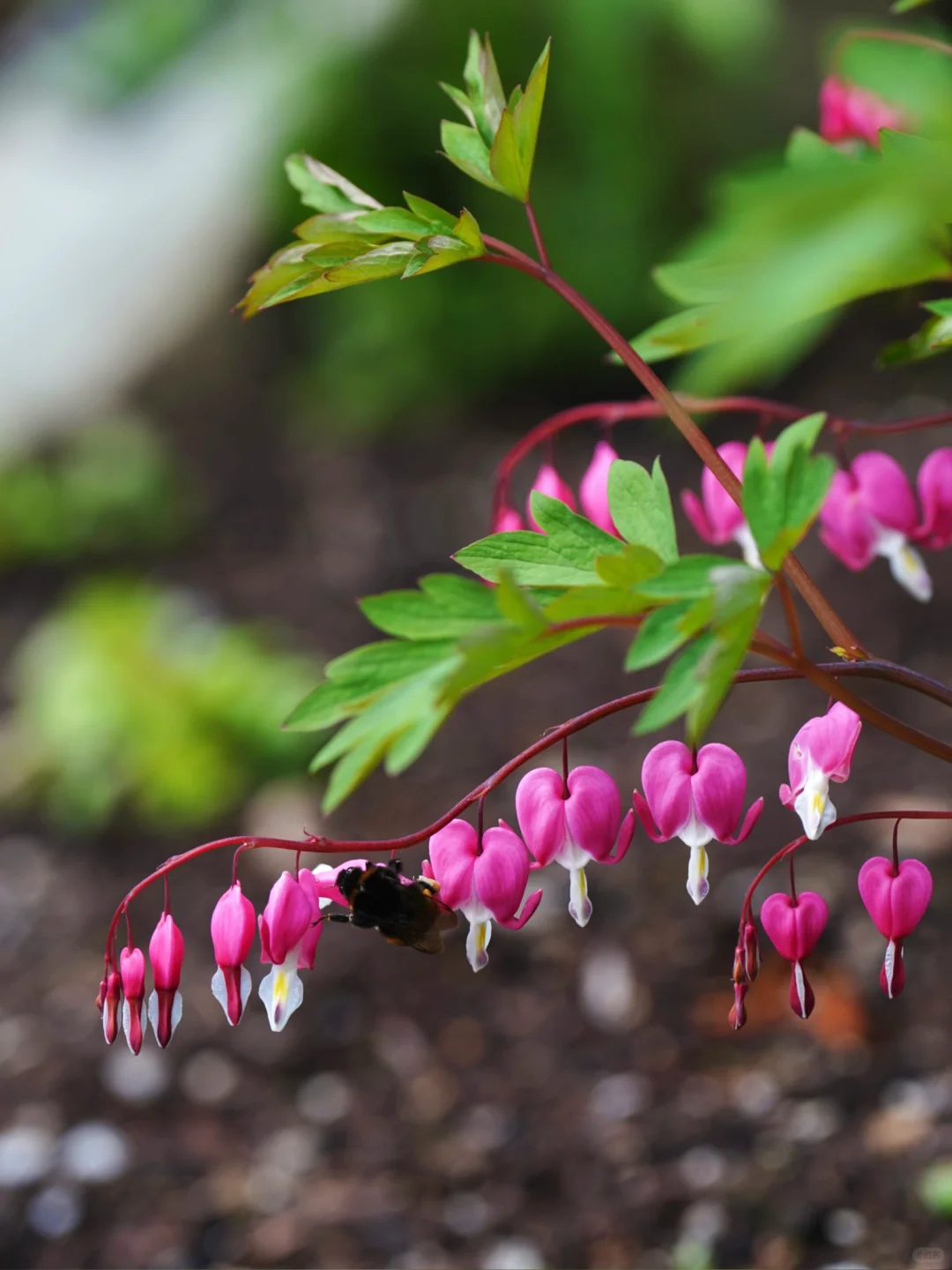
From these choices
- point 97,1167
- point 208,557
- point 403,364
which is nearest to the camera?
point 97,1167

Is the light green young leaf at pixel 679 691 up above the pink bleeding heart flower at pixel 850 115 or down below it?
below

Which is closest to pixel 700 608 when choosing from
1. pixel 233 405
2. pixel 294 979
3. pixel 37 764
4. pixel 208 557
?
pixel 294 979

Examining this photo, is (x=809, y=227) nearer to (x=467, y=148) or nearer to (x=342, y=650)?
(x=467, y=148)

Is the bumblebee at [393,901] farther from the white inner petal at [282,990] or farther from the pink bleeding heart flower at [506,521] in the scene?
the pink bleeding heart flower at [506,521]

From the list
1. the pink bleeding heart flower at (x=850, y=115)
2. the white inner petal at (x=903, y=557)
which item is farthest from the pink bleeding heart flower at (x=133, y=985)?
the pink bleeding heart flower at (x=850, y=115)

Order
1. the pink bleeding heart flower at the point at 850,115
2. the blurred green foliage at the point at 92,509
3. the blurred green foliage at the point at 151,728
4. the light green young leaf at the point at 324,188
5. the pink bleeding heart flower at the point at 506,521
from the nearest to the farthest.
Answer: the light green young leaf at the point at 324,188 < the pink bleeding heart flower at the point at 506,521 < the pink bleeding heart flower at the point at 850,115 < the blurred green foliage at the point at 151,728 < the blurred green foliage at the point at 92,509

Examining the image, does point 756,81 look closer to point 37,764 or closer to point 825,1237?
point 37,764
